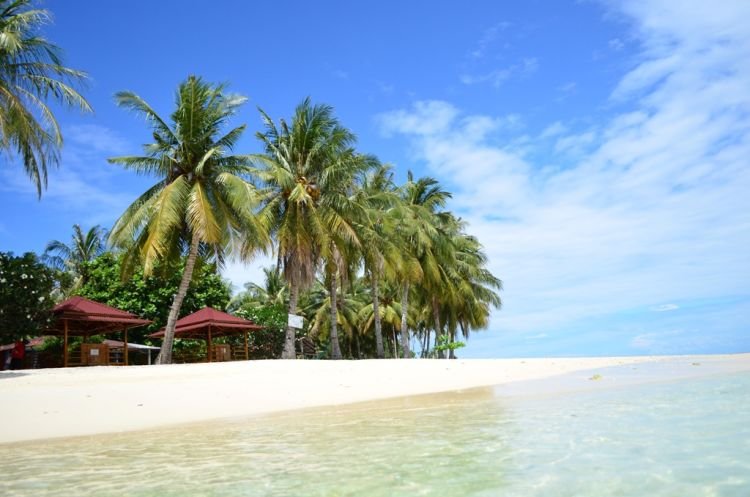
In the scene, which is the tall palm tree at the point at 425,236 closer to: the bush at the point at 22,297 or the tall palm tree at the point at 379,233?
the tall palm tree at the point at 379,233

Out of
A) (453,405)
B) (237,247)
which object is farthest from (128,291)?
(453,405)

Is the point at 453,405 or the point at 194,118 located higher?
the point at 194,118

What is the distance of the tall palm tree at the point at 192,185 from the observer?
691 inches

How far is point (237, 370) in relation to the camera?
1308 centimetres

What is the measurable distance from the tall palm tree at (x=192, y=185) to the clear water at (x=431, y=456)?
480 inches

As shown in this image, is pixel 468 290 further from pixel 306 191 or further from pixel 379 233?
pixel 306 191

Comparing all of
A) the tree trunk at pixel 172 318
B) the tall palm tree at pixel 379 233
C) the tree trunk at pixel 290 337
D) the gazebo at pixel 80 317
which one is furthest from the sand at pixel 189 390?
the tall palm tree at pixel 379 233

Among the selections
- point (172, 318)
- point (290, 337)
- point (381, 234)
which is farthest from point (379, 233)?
point (172, 318)

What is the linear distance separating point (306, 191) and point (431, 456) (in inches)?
714

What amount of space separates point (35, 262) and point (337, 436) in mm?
13043

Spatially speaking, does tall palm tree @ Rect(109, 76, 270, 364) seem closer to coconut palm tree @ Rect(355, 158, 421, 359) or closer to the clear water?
coconut palm tree @ Rect(355, 158, 421, 359)

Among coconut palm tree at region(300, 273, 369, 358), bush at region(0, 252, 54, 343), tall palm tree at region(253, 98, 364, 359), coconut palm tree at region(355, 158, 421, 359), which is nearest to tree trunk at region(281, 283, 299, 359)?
tall palm tree at region(253, 98, 364, 359)

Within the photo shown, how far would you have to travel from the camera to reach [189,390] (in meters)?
9.57

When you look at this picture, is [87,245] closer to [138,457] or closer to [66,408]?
[66,408]
